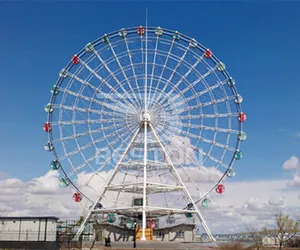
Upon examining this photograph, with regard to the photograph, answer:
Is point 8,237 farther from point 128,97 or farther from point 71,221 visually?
point 71,221

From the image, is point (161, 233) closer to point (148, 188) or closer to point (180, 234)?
point (180, 234)

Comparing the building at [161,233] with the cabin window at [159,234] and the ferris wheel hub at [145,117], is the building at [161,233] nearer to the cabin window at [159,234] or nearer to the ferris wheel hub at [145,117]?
the cabin window at [159,234]

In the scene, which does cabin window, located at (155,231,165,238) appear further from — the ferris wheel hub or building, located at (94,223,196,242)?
the ferris wheel hub

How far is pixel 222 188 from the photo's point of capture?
214 ft

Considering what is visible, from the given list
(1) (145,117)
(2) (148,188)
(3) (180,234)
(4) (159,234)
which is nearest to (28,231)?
(2) (148,188)

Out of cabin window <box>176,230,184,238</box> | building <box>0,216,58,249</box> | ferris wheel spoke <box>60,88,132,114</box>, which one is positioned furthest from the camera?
cabin window <box>176,230,184,238</box>

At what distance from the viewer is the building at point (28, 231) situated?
152 feet

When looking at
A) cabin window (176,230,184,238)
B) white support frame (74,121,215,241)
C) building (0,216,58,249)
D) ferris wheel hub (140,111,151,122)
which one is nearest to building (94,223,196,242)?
cabin window (176,230,184,238)

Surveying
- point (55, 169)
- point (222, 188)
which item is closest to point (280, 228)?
point (222, 188)

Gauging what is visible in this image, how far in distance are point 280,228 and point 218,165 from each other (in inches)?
465

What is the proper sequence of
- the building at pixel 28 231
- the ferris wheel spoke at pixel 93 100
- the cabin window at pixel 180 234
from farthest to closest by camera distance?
the cabin window at pixel 180 234 → the ferris wheel spoke at pixel 93 100 → the building at pixel 28 231

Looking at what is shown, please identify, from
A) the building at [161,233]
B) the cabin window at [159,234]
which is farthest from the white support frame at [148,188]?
the cabin window at [159,234]

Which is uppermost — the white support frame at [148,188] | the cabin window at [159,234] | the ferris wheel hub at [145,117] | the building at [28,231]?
the ferris wheel hub at [145,117]

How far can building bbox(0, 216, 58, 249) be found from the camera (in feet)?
152
